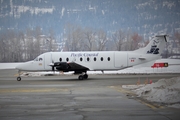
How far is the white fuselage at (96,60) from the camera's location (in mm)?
32938

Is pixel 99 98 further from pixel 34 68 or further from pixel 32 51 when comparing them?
pixel 32 51

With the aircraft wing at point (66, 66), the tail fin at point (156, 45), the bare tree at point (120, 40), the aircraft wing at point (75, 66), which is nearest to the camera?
the aircraft wing at point (66, 66)

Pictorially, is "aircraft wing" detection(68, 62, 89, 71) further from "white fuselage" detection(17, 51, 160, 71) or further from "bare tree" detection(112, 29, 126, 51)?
"bare tree" detection(112, 29, 126, 51)

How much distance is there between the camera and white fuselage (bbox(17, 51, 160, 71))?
108ft

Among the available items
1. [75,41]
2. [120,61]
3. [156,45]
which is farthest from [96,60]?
[75,41]

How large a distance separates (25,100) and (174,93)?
8005 mm

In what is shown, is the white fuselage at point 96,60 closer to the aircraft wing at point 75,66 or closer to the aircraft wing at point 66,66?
the aircraft wing at point 75,66

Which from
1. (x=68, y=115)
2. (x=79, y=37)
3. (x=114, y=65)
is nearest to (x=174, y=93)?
(x=68, y=115)

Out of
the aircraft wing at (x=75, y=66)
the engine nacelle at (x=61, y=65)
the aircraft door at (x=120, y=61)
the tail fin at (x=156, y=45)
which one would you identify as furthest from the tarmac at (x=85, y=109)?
the tail fin at (x=156, y=45)

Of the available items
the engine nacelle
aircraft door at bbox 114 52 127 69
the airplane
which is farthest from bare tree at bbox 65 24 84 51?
the engine nacelle

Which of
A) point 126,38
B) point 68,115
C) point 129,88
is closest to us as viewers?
point 68,115

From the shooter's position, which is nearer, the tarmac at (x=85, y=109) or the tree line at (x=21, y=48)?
the tarmac at (x=85, y=109)

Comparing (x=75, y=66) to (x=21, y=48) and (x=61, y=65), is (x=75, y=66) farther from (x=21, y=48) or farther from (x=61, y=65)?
(x=21, y=48)

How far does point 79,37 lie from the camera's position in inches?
4181
